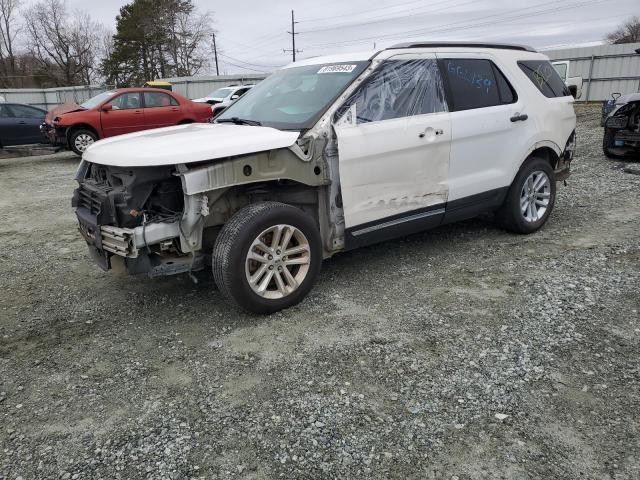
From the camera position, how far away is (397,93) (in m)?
4.17

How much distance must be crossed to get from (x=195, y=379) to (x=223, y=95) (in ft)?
62.6

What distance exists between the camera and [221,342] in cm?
341

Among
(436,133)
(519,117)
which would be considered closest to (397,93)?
(436,133)

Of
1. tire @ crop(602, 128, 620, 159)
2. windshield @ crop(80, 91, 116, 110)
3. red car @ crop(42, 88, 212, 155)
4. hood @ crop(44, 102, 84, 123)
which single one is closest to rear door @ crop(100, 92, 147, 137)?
red car @ crop(42, 88, 212, 155)

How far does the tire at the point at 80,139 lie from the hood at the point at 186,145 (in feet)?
29.2

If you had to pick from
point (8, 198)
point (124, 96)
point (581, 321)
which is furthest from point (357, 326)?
point (124, 96)

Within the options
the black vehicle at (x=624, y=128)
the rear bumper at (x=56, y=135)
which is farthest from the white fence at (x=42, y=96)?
the black vehicle at (x=624, y=128)

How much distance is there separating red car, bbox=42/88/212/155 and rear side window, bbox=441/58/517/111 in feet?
31.0

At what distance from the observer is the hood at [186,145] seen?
10.6 feet

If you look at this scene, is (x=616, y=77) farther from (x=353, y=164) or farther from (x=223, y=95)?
(x=353, y=164)

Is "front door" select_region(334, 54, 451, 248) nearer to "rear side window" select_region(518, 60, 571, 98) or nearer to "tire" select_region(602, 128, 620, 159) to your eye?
"rear side window" select_region(518, 60, 571, 98)

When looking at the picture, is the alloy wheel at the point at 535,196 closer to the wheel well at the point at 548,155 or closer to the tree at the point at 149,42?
the wheel well at the point at 548,155

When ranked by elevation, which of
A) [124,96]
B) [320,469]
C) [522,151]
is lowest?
[320,469]

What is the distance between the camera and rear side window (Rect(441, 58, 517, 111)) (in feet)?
14.7
